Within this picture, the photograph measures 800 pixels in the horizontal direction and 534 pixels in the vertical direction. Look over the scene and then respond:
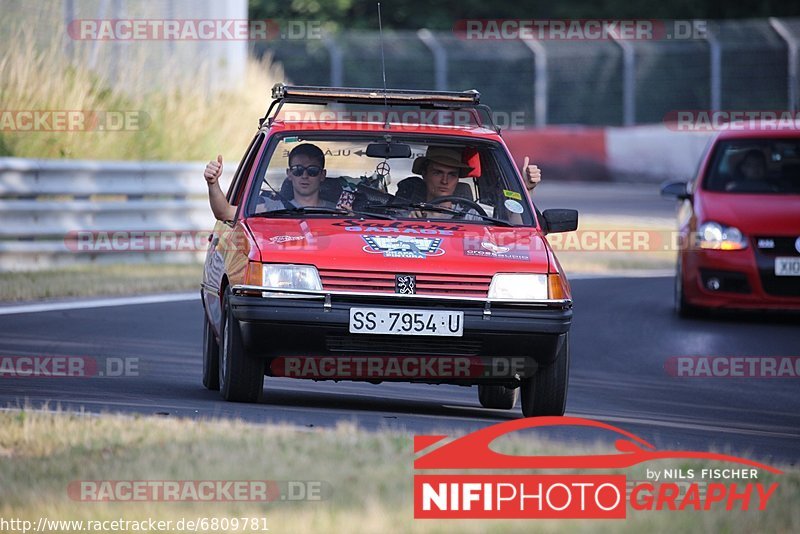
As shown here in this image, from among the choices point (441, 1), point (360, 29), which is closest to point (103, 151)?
point (360, 29)

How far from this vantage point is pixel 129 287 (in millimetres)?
15625

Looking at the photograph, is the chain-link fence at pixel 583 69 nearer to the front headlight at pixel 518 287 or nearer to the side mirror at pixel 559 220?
the side mirror at pixel 559 220

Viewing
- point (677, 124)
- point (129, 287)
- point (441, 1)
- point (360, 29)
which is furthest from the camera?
point (441, 1)

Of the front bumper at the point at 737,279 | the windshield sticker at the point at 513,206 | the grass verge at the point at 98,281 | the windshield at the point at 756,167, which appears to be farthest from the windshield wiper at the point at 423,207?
the grass verge at the point at 98,281

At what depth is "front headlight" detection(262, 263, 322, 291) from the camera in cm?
841

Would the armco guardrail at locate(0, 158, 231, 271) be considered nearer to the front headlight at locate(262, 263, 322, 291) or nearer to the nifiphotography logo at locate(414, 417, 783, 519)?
the front headlight at locate(262, 263, 322, 291)

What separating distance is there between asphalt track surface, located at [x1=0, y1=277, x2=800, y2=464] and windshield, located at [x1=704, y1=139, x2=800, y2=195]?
109cm

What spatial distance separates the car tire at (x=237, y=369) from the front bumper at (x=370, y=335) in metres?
0.09

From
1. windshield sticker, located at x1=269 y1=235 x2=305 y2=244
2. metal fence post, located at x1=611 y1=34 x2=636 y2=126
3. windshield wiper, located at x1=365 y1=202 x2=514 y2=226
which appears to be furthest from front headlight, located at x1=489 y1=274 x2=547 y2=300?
metal fence post, located at x1=611 y1=34 x2=636 y2=126

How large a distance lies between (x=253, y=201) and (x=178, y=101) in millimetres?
12929

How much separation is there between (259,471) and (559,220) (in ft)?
11.9

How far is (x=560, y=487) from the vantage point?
20.2ft

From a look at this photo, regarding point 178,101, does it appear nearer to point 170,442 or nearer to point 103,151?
point 103,151

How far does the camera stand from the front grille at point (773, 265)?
14.0 meters
